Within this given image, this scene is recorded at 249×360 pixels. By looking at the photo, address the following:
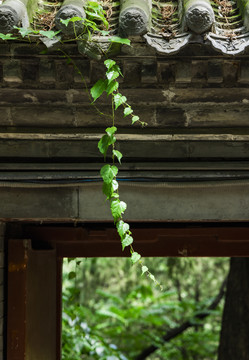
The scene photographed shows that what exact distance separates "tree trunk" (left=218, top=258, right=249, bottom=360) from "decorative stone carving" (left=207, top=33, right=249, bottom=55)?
17.6 ft

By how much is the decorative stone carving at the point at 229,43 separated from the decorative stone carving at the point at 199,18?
80mm

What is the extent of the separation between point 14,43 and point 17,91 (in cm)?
42

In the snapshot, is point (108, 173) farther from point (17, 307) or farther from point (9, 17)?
point (17, 307)

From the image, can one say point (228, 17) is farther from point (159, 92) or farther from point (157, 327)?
point (157, 327)

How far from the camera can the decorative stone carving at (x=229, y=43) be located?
255cm

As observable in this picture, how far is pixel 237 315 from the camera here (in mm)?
7648

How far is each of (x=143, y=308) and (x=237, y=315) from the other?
276 cm

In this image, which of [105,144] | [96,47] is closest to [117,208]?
[105,144]

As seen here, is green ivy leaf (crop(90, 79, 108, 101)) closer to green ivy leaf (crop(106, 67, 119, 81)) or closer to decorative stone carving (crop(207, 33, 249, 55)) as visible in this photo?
green ivy leaf (crop(106, 67, 119, 81))

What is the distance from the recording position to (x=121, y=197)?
3277 millimetres

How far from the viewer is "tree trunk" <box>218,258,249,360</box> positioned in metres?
7.52

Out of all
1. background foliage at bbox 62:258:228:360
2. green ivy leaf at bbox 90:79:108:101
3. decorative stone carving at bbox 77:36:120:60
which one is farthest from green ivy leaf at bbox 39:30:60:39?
background foliage at bbox 62:258:228:360

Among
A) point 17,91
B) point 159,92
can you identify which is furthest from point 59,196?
point 159,92

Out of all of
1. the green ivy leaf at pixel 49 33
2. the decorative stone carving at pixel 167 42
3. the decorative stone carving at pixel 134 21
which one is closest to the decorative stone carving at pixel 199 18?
the decorative stone carving at pixel 167 42
